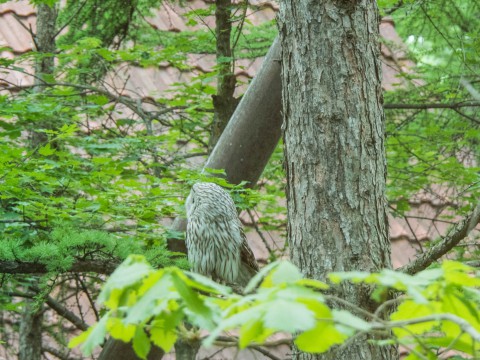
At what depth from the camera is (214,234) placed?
472cm

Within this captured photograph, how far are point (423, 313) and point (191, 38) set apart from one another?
5739 millimetres

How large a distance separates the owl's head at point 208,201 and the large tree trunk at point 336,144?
1.60m

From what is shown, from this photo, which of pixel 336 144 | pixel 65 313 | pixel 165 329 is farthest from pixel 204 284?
pixel 65 313

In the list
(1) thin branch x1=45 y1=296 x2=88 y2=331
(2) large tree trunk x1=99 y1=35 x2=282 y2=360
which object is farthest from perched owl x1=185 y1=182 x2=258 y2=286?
(1) thin branch x1=45 y1=296 x2=88 y2=331

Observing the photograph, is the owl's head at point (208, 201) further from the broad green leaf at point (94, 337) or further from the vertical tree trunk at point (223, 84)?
the broad green leaf at point (94, 337)

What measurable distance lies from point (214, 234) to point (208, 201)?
0.21m

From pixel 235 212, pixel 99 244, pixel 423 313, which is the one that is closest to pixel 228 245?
pixel 235 212

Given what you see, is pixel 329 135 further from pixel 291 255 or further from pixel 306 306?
pixel 306 306

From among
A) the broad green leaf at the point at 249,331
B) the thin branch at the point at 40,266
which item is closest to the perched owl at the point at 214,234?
the thin branch at the point at 40,266

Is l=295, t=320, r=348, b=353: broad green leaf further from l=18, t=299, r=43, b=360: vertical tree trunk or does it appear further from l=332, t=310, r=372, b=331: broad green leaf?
l=18, t=299, r=43, b=360: vertical tree trunk

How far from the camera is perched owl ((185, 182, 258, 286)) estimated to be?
15.3 ft

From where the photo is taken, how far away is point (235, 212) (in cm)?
479

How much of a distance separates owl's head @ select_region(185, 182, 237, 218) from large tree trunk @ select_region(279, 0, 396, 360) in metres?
1.60

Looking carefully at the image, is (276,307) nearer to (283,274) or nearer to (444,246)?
(283,274)
